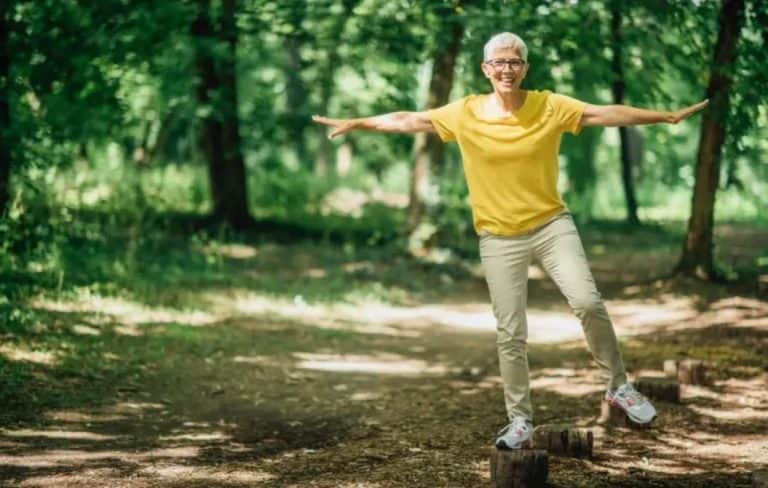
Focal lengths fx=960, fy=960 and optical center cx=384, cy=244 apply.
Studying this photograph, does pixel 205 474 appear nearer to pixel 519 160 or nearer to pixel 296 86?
pixel 519 160

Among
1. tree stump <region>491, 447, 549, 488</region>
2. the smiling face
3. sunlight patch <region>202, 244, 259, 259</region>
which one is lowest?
sunlight patch <region>202, 244, 259, 259</region>

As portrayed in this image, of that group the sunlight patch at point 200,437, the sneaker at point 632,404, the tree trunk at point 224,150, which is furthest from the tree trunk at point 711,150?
the tree trunk at point 224,150

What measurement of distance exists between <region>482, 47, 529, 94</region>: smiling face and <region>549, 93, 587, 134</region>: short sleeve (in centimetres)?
29

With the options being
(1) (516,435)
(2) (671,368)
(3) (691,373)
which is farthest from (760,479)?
(2) (671,368)

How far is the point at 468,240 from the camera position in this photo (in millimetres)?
19250

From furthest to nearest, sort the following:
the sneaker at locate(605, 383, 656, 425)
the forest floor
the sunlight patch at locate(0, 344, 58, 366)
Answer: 1. the sunlight patch at locate(0, 344, 58, 366)
2. the forest floor
3. the sneaker at locate(605, 383, 656, 425)

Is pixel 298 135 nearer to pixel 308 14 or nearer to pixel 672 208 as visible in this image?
pixel 308 14

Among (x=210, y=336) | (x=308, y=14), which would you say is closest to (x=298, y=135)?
(x=308, y=14)

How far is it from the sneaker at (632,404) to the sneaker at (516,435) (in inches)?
27.0

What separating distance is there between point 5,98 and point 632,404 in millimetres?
7763

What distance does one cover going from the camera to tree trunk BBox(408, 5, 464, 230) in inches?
634

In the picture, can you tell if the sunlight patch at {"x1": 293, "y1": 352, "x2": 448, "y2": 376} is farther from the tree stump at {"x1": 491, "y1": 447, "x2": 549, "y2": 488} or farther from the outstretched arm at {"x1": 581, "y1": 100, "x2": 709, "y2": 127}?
the outstretched arm at {"x1": 581, "y1": 100, "x2": 709, "y2": 127}

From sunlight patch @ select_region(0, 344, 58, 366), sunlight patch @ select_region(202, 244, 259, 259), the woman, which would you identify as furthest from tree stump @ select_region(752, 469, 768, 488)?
sunlight patch @ select_region(202, 244, 259, 259)

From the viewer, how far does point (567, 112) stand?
5684mm
